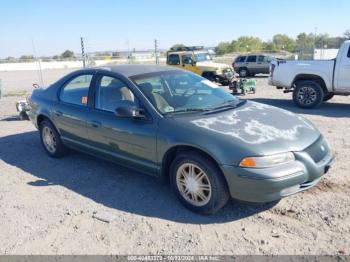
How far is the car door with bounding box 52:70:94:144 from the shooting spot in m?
4.76

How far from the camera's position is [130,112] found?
12.6ft

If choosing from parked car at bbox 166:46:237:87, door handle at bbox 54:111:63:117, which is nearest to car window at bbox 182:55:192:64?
parked car at bbox 166:46:237:87

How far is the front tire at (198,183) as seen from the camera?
3.38 m

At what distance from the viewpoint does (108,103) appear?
175 inches

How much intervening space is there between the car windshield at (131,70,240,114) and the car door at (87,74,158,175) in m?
0.22

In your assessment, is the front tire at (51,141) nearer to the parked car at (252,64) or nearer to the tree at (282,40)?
the parked car at (252,64)

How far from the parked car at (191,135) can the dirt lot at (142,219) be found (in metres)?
0.33

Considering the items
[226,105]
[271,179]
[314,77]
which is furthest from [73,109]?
[314,77]

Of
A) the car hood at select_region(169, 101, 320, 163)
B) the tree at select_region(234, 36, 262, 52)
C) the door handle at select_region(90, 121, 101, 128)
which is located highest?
the tree at select_region(234, 36, 262, 52)

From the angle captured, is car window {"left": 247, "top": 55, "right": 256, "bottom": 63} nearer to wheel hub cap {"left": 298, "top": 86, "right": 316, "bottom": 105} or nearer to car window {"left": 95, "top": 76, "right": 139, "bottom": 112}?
wheel hub cap {"left": 298, "top": 86, "right": 316, "bottom": 105}

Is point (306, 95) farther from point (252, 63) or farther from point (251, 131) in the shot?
point (252, 63)

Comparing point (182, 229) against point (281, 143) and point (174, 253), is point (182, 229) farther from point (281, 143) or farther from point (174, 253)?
point (281, 143)

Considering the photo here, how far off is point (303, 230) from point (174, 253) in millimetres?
1296

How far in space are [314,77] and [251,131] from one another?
7102mm
